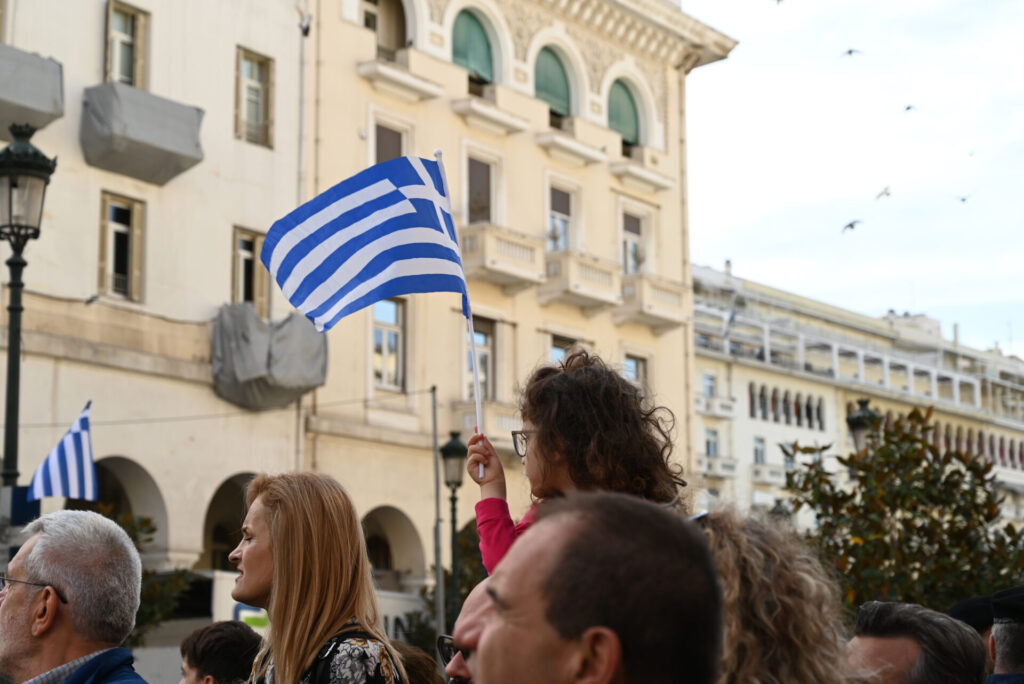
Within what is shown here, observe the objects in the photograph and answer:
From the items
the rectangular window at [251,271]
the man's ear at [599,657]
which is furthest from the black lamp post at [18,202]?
the rectangular window at [251,271]

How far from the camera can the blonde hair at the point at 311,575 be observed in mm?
4523

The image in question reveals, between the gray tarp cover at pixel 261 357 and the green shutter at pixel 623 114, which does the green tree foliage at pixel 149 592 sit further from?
the green shutter at pixel 623 114

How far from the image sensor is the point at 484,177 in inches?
1140

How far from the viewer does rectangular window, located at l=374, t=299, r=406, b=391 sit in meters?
Result: 26.4

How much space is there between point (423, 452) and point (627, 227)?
8272 mm

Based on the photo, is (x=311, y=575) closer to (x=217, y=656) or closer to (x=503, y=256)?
(x=217, y=656)

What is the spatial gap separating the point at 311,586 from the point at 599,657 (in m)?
2.51

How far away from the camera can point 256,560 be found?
185 inches

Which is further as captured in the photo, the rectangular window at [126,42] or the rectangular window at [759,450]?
the rectangular window at [759,450]

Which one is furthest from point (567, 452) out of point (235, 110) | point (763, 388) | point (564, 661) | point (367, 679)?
point (763, 388)

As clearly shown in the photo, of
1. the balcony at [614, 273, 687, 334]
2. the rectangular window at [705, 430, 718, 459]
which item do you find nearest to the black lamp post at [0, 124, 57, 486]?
the balcony at [614, 273, 687, 334]

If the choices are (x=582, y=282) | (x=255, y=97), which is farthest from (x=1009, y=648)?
(x=582, y=282)

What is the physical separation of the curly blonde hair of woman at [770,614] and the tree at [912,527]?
1146 cm

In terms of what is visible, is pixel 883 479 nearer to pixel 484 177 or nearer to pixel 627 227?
pixel 484 177
